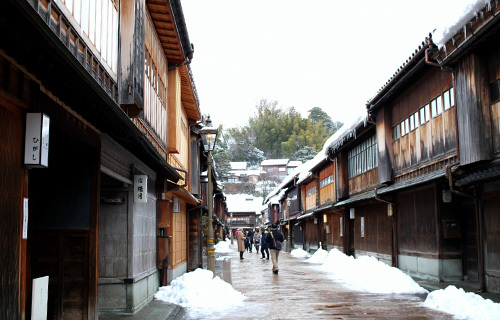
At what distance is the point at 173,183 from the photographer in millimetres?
16953

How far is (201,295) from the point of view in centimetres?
1423

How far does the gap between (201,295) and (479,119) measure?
8995mm

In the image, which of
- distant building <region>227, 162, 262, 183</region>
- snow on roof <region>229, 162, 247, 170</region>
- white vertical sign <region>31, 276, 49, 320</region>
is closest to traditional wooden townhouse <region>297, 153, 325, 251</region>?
white vertical sign <region>31, 276, 49, 320</region>

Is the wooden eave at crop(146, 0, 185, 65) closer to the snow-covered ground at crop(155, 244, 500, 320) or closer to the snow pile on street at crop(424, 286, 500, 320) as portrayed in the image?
the snow-covered ground at crop(155, 244, 500, 320)

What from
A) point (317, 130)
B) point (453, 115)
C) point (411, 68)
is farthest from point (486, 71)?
point (317, 130)

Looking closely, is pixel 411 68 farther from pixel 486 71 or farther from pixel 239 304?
pixel 239 304

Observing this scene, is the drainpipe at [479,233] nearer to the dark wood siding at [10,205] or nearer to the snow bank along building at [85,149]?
the snow bank along building at [85,149]

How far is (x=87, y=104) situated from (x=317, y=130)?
98440mm

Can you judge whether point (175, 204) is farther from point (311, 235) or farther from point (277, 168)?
point (277, 168)

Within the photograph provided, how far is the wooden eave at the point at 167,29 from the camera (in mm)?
13242

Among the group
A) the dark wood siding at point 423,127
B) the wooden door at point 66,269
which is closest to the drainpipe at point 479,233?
the dark wood siding at point 423,127

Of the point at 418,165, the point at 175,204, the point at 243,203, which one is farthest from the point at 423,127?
the point at 243,203

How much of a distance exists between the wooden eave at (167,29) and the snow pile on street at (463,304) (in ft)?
33.4

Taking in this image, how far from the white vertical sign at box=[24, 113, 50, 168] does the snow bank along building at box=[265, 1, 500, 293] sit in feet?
32.8
